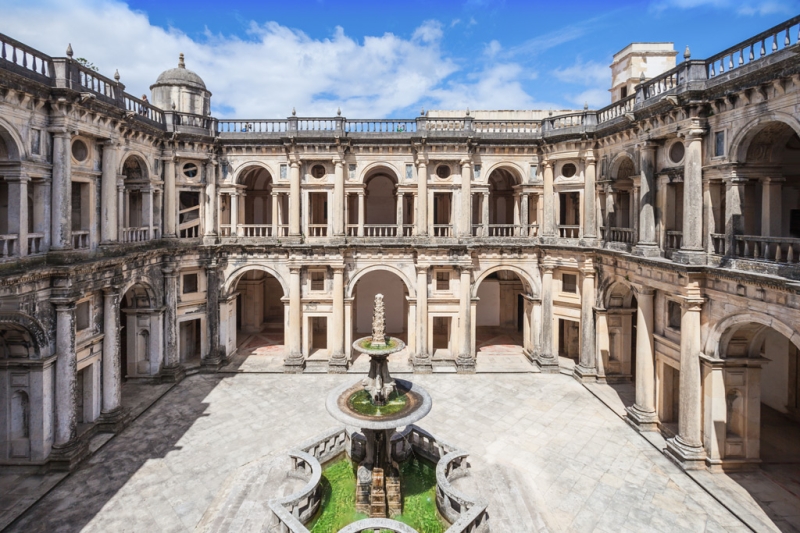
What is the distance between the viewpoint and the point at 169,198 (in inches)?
926

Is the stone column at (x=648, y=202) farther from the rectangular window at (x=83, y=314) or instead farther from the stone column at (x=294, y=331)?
the rectangular window at (x=83, y=314)

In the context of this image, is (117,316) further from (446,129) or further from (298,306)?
(446,129)

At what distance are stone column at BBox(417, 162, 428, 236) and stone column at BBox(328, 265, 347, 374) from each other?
16.5 feet

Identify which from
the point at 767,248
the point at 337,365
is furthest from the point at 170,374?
the point at 767,248

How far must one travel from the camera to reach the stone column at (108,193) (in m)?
17.9

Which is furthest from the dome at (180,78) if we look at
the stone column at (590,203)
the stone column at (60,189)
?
the stone column at (590,203)

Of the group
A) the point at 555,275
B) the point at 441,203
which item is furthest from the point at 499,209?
the point at 555,275

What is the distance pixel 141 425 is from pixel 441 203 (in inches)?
856

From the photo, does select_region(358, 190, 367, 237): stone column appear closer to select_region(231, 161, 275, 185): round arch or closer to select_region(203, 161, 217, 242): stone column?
select_region(231, 161, 275, 185): round arch

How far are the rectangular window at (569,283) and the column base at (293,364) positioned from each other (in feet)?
50.2

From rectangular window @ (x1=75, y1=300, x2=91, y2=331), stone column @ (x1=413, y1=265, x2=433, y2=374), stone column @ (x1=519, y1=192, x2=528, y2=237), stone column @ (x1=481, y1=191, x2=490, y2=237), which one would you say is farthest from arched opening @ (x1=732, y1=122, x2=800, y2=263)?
rectangular window @ (x1=75, y1=300, x2=91, y2=331)

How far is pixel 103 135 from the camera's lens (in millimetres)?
17375

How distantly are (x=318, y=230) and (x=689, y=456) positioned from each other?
21.5 meters

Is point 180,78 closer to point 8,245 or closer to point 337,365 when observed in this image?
point 8,245
